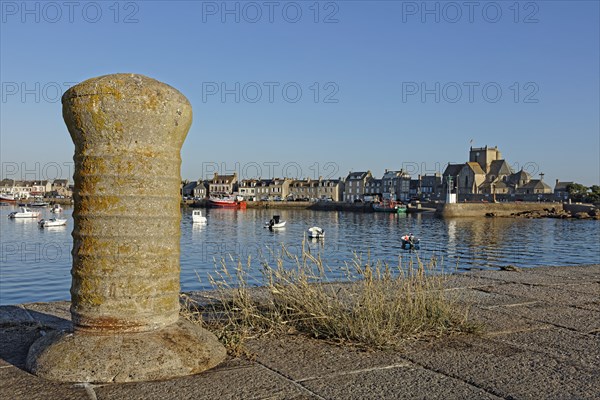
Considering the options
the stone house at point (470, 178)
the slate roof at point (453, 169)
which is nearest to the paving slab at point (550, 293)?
the stone house at point (470, 178)

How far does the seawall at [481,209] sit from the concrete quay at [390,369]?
96.6 metres

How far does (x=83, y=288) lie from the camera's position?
4773mm

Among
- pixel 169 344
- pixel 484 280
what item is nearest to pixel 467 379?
pixel 169 344

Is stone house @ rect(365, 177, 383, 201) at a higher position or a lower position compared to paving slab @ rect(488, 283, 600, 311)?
higher

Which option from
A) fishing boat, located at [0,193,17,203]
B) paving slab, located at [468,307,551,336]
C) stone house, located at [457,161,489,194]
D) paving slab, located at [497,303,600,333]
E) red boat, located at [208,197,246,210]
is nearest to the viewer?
paving slab, located at [468,307,551,336]

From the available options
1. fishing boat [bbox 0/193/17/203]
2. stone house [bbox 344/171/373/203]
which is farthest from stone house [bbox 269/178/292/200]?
fishing boat [bbox 0/193/17/203]

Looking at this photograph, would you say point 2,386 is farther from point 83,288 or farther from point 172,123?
point 172,123

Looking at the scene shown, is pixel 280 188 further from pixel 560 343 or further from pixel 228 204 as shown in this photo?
pixel 560 343

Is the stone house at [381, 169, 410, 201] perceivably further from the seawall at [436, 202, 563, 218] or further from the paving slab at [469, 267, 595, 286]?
the paving slab at [469, 267, 595, 286]

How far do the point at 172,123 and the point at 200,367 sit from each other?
6.71 ft

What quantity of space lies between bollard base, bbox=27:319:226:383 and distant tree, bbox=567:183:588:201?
491 ft

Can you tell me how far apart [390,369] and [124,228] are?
7.94 ft

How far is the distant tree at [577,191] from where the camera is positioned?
138750mm

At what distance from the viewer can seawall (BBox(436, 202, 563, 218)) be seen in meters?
101
